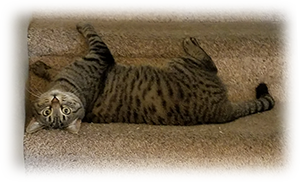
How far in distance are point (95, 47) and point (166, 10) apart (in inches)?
17.0

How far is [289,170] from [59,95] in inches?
35.4

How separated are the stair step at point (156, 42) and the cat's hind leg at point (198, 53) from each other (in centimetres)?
3

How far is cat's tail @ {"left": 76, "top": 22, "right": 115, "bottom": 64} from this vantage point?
1751 millimetres

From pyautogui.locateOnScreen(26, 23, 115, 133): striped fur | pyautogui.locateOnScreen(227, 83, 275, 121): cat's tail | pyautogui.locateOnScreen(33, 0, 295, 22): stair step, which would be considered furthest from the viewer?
pyautogui.locateOnScreen(33, 0, 295, 22): stair step

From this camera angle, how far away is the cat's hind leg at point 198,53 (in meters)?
1.79

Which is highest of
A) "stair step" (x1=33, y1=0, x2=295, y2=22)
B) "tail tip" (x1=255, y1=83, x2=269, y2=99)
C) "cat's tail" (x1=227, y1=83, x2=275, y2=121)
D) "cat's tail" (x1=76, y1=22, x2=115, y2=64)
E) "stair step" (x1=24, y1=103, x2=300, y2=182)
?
"stair step" (x1=33, y1=0, x2=295, y2=22)

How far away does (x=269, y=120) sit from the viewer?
1.69 meters

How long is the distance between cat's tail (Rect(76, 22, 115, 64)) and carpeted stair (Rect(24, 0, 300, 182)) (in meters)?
0.05

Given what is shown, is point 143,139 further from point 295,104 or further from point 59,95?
point 295,104

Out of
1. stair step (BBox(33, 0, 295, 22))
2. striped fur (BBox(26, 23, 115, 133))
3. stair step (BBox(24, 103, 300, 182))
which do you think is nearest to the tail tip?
stair step (BBox(24, 103, 300, 182))

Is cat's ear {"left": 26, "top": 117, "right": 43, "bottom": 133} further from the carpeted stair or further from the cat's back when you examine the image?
the cat's back

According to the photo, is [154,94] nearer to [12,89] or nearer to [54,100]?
[54,100]

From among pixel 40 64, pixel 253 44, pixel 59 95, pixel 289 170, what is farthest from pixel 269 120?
pixel 40 64

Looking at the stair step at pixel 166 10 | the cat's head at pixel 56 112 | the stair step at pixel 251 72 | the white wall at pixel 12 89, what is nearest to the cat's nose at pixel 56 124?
the cat's head at pixel 56 112
